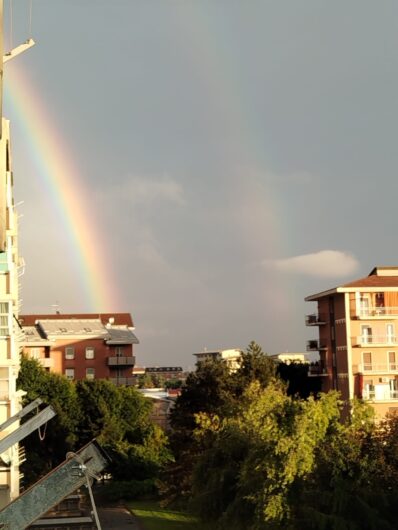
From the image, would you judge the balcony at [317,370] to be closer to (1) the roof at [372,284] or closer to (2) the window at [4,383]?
(1) the roof at [372,284]

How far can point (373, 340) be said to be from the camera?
6381 cm

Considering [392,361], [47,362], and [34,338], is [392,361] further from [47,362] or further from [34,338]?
[34,338]

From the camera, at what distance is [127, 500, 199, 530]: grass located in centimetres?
3856

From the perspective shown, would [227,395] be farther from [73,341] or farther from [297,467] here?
[73,341]

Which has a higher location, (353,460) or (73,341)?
(73,341)

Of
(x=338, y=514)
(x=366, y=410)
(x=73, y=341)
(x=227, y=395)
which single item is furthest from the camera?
(x=73, y=341)

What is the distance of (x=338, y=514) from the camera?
2261 cm

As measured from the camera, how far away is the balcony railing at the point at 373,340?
209 feet

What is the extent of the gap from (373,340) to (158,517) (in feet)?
90.3

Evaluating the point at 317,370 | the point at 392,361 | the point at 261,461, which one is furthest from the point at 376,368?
the point at 261,461

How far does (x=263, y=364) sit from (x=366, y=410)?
76.0 ft

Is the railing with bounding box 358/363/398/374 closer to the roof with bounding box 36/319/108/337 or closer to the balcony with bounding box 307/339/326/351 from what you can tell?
the balcony with bounding box 307/339/326/351

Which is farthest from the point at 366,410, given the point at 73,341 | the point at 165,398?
the point at 165,398

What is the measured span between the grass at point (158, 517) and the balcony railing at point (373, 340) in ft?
72.4
